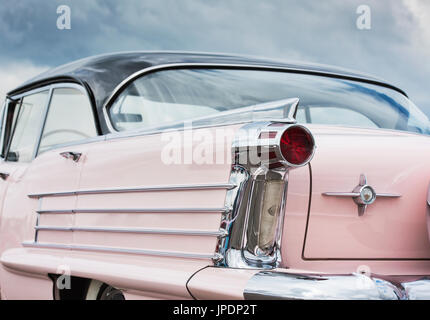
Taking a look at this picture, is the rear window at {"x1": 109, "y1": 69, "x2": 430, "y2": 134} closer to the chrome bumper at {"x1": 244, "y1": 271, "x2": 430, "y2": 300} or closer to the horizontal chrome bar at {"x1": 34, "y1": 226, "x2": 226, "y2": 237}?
the horizontal chrome bar at {"x1": 34, "y1": 226, "x2": 226, "y2": 237}

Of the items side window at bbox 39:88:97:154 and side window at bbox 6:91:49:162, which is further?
side window at bbox 6:91:49:162

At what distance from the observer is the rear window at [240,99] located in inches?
111

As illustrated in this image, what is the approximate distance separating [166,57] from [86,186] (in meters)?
0.89

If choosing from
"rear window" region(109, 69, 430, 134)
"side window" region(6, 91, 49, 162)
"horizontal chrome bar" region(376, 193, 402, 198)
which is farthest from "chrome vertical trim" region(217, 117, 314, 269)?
"side window" region(6, 91, 49, 162)

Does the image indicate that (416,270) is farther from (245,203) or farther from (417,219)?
(245,203)

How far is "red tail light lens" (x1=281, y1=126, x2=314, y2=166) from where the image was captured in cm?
192

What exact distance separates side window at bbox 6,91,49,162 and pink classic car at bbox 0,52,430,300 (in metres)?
0.75

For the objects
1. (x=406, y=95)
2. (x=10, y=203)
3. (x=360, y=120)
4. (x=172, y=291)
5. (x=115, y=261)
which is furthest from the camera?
(x=406, y=95)

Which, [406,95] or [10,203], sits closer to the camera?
[10,203]

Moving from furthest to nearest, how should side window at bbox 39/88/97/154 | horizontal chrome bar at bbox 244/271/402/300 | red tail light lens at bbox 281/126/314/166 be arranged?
side window at bbox 39/88/97/154, red tail light lens at bbox 281/126/314/166, horizontal chrome bar at bbox 244/271/402/300

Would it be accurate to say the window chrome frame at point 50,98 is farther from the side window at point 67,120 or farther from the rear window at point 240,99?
the rear window at point 240,99

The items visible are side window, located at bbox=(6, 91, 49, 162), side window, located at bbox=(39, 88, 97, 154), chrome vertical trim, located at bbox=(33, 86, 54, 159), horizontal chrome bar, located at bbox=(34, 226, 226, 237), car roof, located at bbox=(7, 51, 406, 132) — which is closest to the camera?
horizontal chrome bar, located at bbox=(34, 226, 226, 237)
